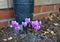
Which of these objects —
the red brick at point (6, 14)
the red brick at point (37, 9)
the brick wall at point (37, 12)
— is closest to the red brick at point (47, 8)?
the brick wall at point (37, 12)

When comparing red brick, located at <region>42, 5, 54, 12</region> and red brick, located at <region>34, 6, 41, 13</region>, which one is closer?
red brick, located at <region>34, 6, 41, 13</region>

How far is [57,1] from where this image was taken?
3113mm

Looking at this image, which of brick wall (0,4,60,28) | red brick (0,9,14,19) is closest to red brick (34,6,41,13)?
brick wall (0,4,60,28)

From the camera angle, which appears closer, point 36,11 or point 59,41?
point 59,41

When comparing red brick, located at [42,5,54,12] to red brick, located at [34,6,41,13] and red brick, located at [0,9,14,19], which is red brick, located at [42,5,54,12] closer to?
red brick, located at [34,6,41,13]

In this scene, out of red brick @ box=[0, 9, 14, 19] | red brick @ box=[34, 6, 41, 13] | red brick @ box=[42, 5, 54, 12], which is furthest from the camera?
red brick @ box=[42, 5, 54, 12]

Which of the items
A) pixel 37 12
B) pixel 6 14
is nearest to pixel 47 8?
pixel 37 12

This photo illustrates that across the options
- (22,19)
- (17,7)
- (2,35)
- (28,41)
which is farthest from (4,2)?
(28,41)

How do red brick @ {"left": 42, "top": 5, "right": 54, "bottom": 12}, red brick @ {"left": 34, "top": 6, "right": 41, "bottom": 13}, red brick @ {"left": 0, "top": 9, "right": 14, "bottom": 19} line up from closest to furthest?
red brick @ {"left": 0, "top": 9, "right": 14, "bottom": 19}
red brick @ {"left": 34, "top": 6, "right": 41, "bottom": 13}
red brick @ {"left": 42, "top": 5, "right": 54, "bottom": 12}

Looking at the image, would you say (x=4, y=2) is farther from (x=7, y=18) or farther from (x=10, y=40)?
(x=10, y=40)

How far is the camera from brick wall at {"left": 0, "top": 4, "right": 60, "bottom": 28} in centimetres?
221

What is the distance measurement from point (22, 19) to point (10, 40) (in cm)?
50

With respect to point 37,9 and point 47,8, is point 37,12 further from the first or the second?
point 47,8

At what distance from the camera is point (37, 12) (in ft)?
8.86
